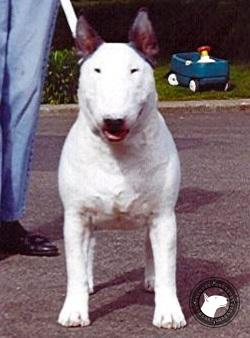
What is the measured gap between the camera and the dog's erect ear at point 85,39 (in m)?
4.36

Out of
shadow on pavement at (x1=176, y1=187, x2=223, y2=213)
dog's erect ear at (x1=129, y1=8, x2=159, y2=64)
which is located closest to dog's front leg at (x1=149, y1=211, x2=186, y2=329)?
dog's erect ear at (x1=129, y1=8, x2=159, y2=64)

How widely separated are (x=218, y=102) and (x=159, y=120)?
9884 mm

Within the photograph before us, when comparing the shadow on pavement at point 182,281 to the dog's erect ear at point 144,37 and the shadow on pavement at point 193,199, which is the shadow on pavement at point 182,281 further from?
the shadow on pavement at point 193,199

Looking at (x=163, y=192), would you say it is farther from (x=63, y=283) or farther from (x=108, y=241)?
(x=108, y=241)

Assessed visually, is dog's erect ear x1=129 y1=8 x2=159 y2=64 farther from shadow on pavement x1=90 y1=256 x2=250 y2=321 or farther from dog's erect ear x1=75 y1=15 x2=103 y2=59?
shadow on pavement x1=90 y1=256 x2=250 y2=321

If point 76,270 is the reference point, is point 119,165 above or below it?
above

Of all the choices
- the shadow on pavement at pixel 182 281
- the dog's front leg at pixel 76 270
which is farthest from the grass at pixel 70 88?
the dog's front leg at pixel 76 270

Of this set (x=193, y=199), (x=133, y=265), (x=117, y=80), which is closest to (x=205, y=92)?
(x=193, y=199)

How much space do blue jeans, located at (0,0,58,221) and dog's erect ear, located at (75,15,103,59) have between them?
1058 millimetres

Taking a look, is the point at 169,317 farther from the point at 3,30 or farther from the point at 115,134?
the point at 3,30

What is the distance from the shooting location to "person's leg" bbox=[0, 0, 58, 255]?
5.45m

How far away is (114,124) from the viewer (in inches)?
162

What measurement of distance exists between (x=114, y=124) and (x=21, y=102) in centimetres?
156

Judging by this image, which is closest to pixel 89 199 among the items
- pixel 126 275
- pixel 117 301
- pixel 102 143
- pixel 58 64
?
pixel 102 143
